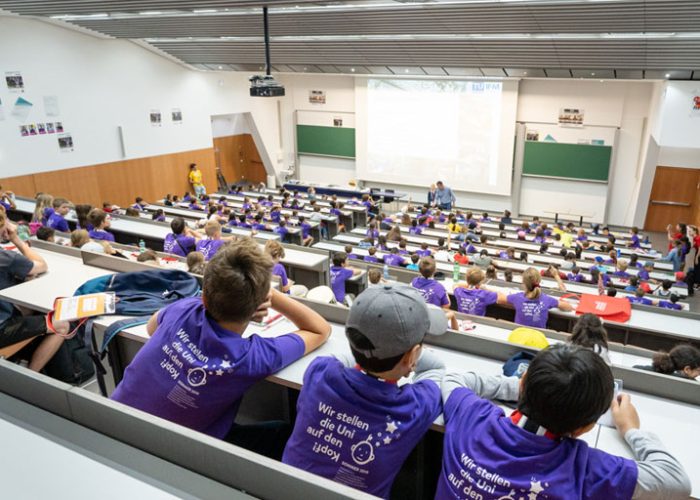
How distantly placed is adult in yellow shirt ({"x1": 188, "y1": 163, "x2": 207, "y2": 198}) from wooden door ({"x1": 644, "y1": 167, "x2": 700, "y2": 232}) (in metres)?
13.9

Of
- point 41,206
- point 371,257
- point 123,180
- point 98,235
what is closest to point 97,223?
point 98,235

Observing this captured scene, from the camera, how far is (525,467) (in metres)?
1.33

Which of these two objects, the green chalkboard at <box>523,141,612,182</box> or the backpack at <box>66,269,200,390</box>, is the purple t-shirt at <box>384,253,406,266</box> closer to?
the backpack at <box>66,269,200,390</box>

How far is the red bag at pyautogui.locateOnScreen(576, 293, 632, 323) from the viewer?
555 cm

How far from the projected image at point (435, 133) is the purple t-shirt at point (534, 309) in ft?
35.4

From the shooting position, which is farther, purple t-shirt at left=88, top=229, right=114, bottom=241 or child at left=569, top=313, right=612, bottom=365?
purple t-shirt at left=88, top=229, right=114, bottom=241

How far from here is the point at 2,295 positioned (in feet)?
8.84

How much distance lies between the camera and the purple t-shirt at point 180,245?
693 cm

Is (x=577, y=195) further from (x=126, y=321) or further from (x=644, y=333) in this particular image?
(x=126, y=321)

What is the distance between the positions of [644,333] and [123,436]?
547 centimetres

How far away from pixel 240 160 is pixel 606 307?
17408 mm

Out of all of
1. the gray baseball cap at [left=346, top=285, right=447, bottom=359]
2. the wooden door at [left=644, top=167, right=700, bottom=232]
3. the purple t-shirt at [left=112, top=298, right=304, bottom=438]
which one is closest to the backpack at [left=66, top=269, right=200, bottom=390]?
the purple t-shirt at [left=112, top=298, right=304, bottom=438]

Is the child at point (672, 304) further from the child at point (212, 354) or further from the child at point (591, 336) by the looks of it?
the child at point (212, 354)

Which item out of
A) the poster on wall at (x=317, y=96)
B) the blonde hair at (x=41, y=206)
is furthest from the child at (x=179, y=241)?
the poster on wall at (x=317, y=96)
